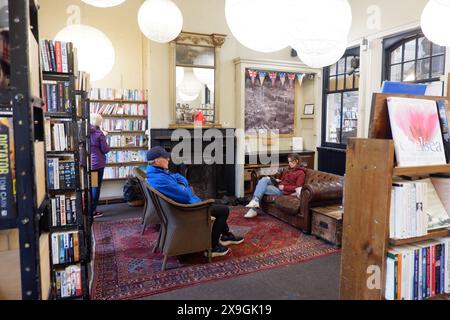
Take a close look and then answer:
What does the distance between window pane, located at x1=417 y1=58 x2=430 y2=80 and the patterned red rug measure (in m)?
3.23

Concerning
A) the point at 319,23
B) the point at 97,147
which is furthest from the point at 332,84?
the point at 97,147

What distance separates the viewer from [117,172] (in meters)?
6.17

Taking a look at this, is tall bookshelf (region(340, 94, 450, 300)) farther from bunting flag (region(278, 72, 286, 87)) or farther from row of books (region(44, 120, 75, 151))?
bunting flag (region(278, 72, 286, 87))

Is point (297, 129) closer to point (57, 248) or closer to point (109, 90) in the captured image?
point (109, 90)

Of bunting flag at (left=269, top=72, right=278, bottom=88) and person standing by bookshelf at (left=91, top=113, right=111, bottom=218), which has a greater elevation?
bunting flag at (left=269, top=72, right=278, bottom=88)

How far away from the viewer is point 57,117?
262cm

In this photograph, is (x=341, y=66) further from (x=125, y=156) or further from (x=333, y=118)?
(x=125, y=156)

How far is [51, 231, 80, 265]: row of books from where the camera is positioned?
8.61 feet

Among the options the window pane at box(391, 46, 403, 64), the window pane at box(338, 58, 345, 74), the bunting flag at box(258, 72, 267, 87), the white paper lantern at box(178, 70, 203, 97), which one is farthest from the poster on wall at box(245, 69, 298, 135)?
the window pane at box(391, 46, 403, 64)

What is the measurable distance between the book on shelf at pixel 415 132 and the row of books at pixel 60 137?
2284 millimetres

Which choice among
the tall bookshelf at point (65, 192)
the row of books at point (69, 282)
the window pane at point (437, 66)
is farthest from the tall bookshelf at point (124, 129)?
the window pane at point (437, 66)

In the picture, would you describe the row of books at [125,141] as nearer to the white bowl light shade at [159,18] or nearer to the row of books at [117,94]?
the row of books at [117,94]

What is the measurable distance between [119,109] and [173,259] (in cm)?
343

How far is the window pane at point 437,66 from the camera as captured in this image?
4983mm
